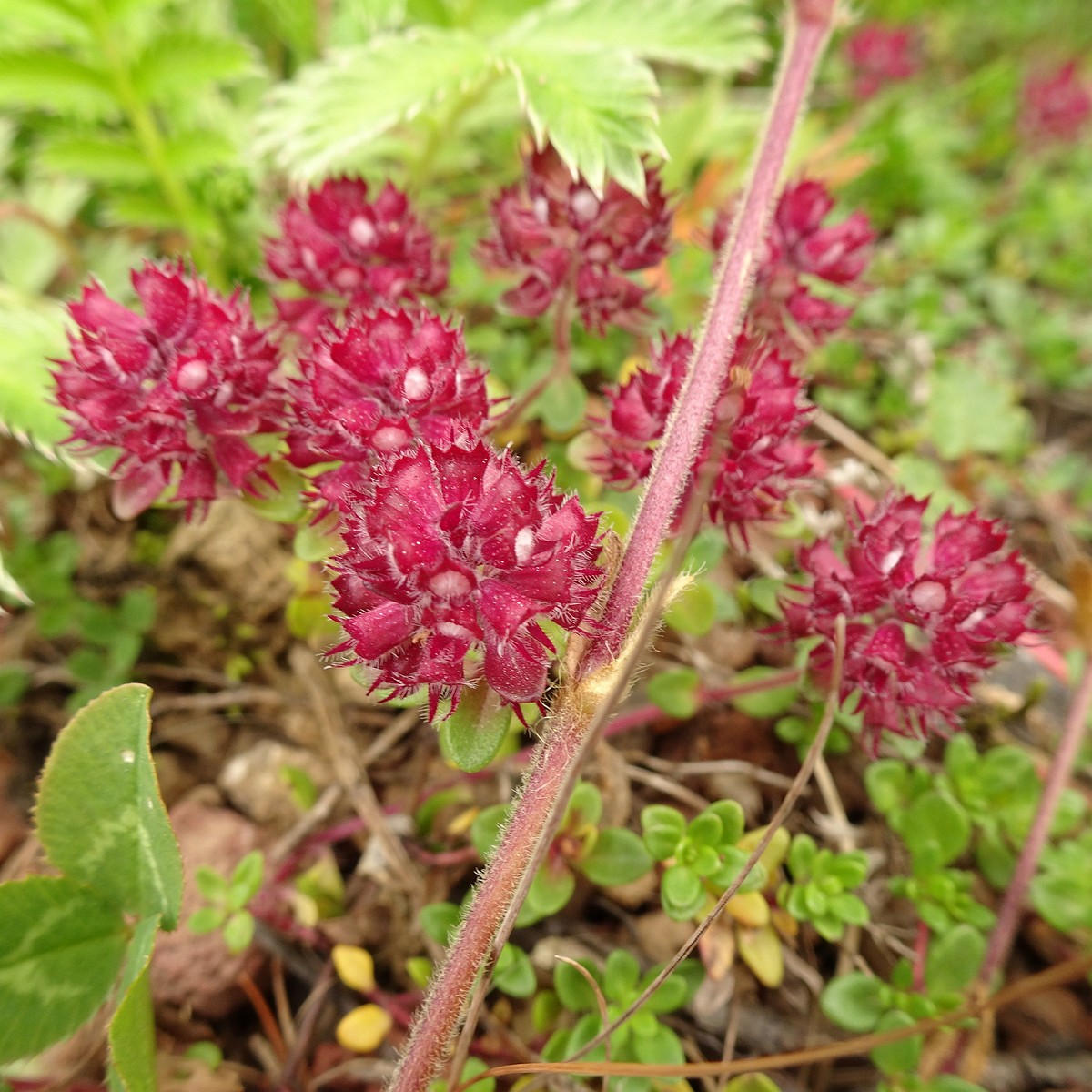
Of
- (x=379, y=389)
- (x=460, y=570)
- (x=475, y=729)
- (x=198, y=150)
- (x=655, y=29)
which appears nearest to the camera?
(x=460, y=570)

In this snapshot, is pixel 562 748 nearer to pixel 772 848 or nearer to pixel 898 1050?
pixel 772 848

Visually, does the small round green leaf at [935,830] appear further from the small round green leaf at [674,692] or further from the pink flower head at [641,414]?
the pink flower head at [641,414]

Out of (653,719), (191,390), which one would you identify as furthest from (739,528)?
(191,390)

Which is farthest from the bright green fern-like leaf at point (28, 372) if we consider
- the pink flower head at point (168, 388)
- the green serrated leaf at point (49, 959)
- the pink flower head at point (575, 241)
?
the pink flower head at point (575, 241)

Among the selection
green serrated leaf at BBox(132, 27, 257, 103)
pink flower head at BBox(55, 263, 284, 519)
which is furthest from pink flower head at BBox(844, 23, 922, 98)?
pink flower head at BBox(55, 263, 284, 519)

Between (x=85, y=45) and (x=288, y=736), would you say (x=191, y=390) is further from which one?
(x=85, y=45)

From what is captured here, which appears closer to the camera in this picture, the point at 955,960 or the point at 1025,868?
the point at 955,960

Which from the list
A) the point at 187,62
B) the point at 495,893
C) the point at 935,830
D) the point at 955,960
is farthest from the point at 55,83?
the point at 955,960
